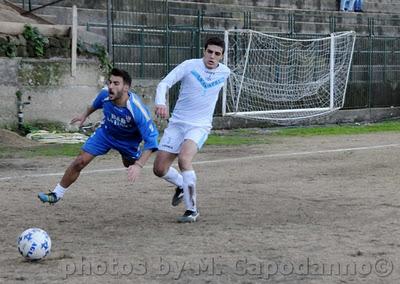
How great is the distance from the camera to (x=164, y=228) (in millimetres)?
8766

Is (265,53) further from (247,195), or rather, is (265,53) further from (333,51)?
(247,195)

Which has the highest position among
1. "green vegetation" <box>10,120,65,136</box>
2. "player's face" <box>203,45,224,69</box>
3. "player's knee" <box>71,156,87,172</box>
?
"player's face" <box>203,45,224,69</box>

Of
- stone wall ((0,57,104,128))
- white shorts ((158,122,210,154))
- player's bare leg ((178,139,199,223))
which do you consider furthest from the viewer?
stone wall ((0,57,104,128))

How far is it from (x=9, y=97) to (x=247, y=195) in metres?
9.20

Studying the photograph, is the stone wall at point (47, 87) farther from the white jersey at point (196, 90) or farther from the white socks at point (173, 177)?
the white jersey at point (196, 90)

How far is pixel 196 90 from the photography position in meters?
9.43

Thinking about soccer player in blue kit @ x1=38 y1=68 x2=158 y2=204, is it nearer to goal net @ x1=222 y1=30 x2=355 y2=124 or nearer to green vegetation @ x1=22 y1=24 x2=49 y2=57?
green vegetation @ x1=22 y1=24 x2=49 y2=57

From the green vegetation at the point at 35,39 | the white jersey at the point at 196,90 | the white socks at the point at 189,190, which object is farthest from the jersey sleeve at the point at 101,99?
the green vegetation at the point at 35,39

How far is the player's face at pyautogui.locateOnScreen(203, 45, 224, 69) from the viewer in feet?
30.6

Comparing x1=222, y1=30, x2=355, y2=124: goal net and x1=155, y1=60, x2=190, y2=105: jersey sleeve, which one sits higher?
x1=155, y1=60, x2=190, y2=105: jersey sleeve

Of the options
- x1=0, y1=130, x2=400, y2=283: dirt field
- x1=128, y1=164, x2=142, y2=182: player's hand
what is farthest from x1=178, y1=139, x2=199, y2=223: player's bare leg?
x1=128, y1=164, x2=142, y2=182: player's hand

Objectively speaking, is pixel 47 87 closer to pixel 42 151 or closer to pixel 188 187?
pixel 42 151

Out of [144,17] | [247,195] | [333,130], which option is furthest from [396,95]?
[247,195]

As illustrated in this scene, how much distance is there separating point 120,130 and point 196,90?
1.00 m
